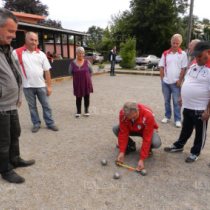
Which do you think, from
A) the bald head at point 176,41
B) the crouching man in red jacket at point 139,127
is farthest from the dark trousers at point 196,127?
the bald head at point 176,41

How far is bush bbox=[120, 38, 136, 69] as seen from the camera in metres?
20.9

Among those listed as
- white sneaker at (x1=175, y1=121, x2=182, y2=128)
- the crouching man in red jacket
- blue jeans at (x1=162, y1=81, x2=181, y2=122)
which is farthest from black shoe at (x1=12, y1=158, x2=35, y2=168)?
blue jeans at (x1=162, y1=81, x2=181, y2=122)

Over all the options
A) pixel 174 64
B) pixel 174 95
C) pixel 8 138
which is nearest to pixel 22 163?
pixel 8 138

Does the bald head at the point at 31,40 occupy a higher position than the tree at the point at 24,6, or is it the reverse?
the tree at the point at 24,6

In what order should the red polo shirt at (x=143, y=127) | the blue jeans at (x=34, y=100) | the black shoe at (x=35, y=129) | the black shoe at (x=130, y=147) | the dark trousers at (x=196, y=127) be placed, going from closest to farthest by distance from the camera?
the red polo shirt at (x=143, y=127)
the dark trousers at (x=196, y=127)
the black shoe at (x=130, y=147)
the blue jeans at (x=34, y=100)
the black shoe at (x=35, y=129)

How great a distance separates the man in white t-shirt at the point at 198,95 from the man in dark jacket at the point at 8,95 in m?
2.28

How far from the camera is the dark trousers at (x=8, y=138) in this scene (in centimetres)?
318

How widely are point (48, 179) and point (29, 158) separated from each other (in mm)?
813

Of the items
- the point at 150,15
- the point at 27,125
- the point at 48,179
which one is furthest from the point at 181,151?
the point at 150,15

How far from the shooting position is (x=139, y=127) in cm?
384

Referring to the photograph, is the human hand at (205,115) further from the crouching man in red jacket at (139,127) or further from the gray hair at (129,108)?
the gray hair at (129,108)

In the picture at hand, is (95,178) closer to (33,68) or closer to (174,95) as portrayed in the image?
(33,68)

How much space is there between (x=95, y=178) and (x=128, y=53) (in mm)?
18273

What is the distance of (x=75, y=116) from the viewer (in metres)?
6.54
